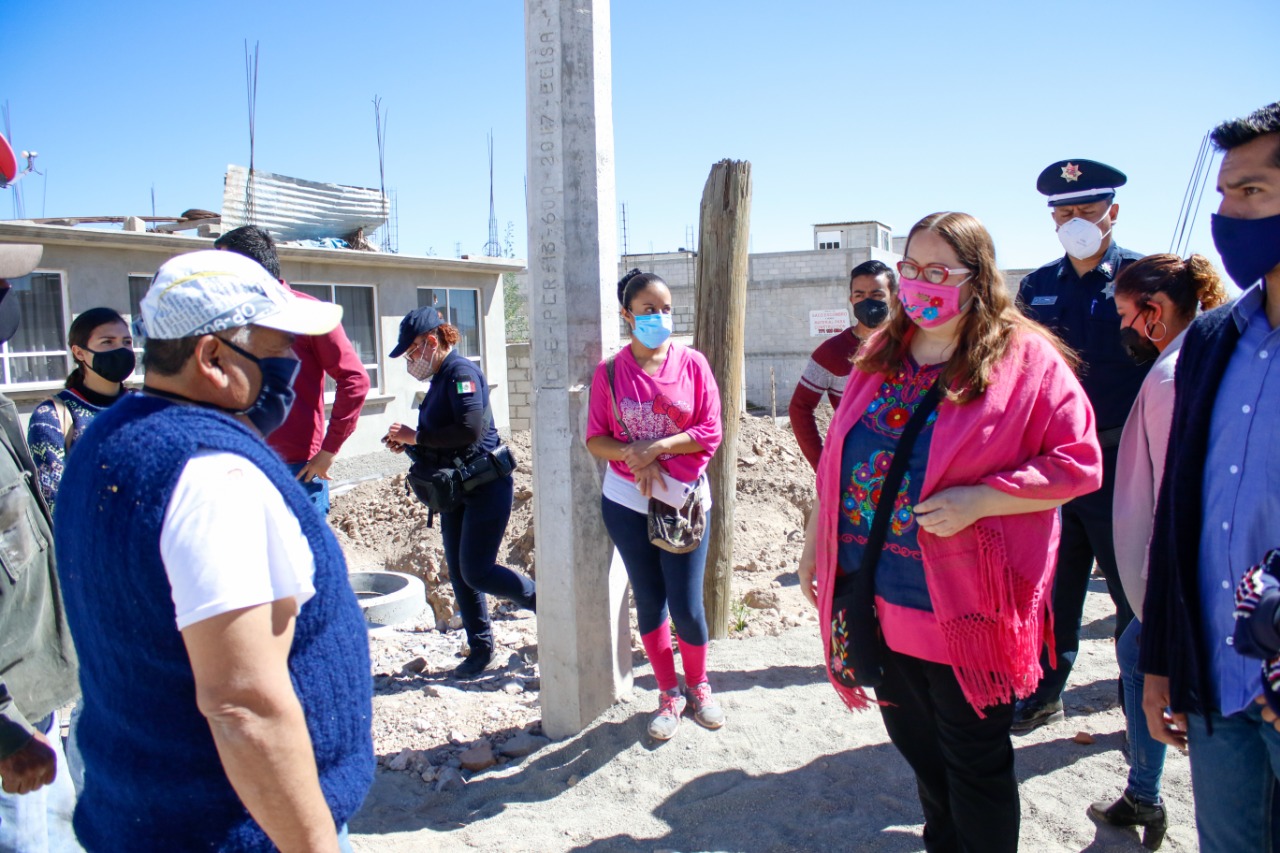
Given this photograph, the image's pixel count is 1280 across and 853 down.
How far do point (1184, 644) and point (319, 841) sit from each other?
1.76 metres

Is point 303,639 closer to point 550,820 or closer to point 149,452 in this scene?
point 149,452

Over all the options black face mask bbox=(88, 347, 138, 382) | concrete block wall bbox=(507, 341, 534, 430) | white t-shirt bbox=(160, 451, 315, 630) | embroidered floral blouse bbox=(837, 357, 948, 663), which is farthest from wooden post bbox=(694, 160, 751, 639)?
concrete block wall bbox=(507, 341, 534, 430)

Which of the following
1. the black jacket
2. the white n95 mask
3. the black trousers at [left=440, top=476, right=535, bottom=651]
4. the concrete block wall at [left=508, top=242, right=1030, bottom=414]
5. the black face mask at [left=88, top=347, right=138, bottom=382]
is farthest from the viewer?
the concrete block wall at [left=508, top=242, right=1030, bottom=414]

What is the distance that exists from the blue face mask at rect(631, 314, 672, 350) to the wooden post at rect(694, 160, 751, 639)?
48.6 inches

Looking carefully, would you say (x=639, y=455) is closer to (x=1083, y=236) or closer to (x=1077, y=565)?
Answer: (x=1077, y=565)

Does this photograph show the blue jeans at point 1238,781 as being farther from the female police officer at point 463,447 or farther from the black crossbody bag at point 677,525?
the female police officer at point 463,447

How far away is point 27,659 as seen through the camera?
92.1 inches

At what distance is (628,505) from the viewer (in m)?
3.80

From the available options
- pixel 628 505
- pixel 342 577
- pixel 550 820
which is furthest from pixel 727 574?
pixel 342 577

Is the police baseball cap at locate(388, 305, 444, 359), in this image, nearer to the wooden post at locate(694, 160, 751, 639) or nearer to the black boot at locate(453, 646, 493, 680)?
the wooden post at locate(694, 160, 751, 639)

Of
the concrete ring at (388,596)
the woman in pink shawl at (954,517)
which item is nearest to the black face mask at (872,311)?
the woman in pink shawl at (954,517)

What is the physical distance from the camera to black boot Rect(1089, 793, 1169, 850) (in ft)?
9.75

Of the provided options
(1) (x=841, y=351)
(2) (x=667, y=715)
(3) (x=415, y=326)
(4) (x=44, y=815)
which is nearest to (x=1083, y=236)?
(1) (x=841, y=351)

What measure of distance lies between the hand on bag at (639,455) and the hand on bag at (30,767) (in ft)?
7.11
